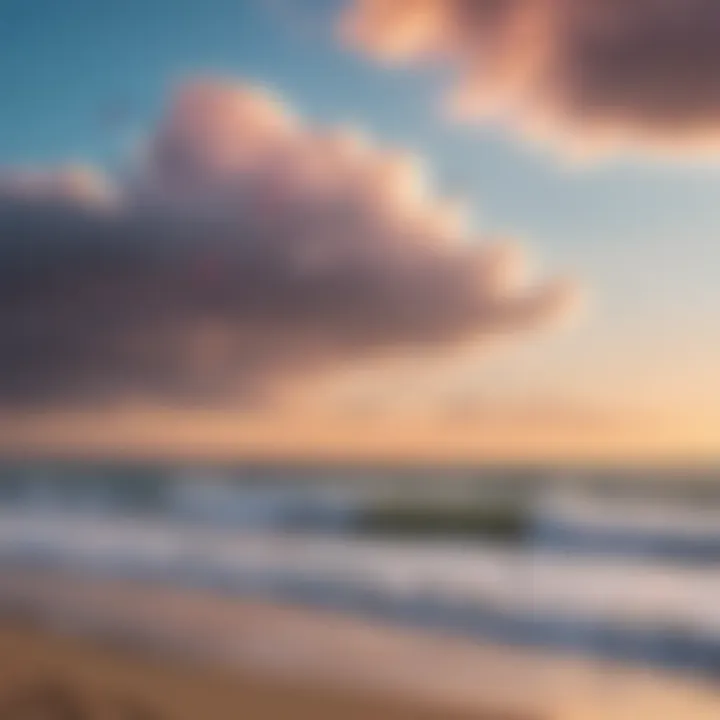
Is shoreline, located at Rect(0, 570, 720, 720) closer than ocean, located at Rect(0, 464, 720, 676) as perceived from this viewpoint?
Yes

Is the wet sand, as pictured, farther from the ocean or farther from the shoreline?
the ocean

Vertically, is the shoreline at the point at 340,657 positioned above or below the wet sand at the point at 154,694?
above

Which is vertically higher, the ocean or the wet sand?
the ocean

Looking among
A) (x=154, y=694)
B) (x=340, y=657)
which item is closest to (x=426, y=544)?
(x=340, y=657)

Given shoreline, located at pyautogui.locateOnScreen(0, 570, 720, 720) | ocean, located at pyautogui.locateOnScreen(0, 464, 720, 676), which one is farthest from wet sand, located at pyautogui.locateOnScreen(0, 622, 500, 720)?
ocean, located at pyautogui.locateOnScreen(0, 464, 720, 676)

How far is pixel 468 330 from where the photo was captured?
1163 mm

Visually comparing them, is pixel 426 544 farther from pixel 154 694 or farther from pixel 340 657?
pixel 154 694

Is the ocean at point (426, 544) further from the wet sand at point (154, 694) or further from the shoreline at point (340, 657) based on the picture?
the wet sand at point (154, 694)

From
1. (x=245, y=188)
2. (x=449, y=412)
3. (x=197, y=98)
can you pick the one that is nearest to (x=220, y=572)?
(x=449, y=412)

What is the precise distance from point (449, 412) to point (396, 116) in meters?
0.34

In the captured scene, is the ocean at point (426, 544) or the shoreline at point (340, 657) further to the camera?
the ocean at point (426, 544)

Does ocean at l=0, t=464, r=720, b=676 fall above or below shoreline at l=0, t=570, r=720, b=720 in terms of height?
above

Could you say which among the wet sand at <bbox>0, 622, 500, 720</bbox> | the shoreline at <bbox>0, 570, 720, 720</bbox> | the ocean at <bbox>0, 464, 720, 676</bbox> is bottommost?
the wet sand at <bbox>0, 622, 500, 720</bbox>

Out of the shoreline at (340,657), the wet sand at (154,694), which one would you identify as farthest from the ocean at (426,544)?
the wet sand at (154,694)
